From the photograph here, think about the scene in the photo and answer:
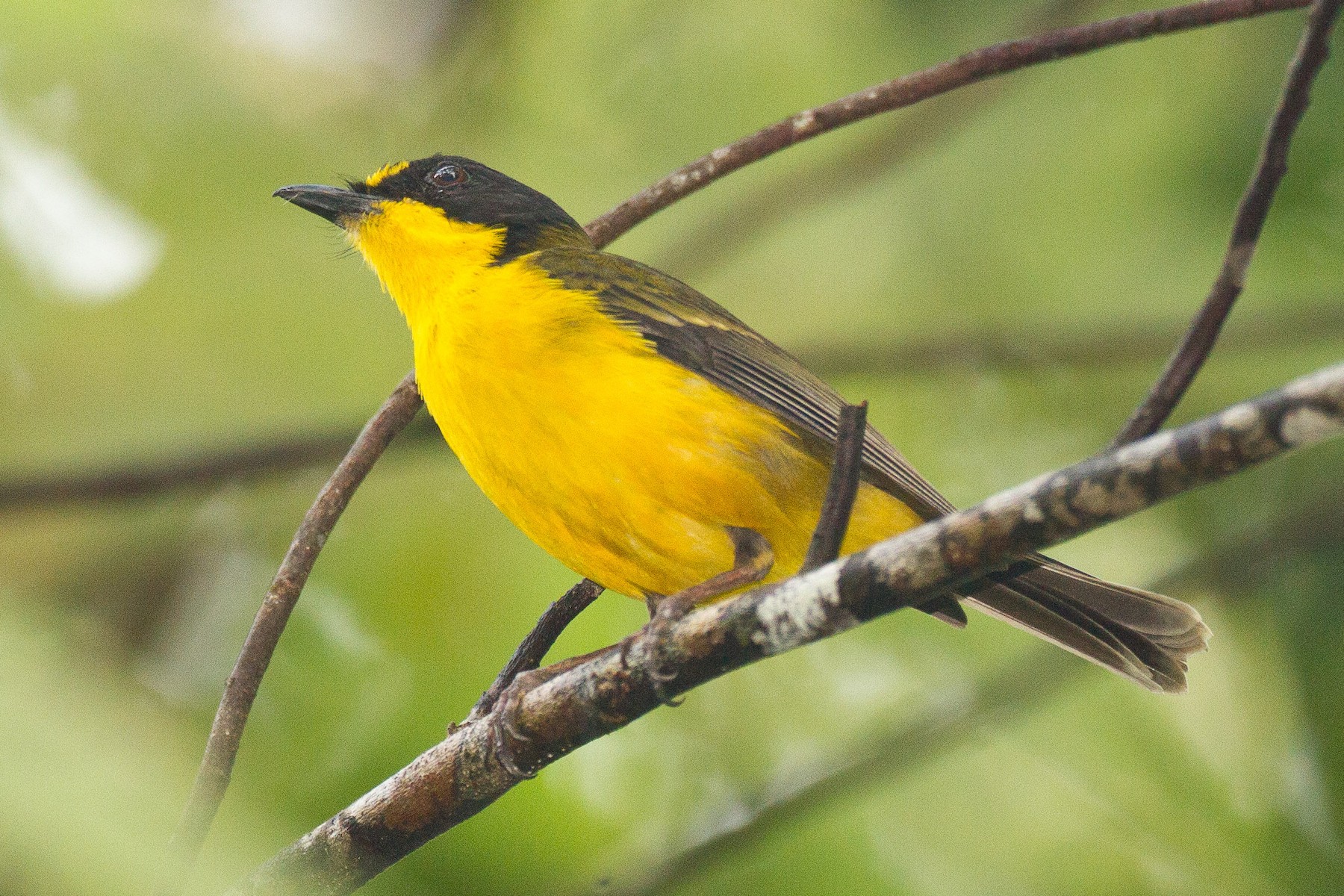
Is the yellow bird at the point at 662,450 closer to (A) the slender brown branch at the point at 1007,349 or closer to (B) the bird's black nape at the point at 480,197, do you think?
(B) the bird's black nape at the point at 480,197

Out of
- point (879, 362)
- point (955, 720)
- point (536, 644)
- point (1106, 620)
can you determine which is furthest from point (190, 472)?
point (1106, 620)

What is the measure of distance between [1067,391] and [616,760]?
8.19ft

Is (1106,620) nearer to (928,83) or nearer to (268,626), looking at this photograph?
(928,83)

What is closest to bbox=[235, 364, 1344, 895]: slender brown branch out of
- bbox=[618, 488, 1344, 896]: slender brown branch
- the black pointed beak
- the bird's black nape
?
bbox=[618, 488, 1344, 896]: slender brown branch

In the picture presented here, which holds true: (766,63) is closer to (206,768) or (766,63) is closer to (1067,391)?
(1067,391)

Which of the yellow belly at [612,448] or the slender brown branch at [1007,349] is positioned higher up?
the slender brown branch at [1007,349]

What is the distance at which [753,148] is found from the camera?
3.09 metres

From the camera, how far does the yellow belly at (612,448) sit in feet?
10.6

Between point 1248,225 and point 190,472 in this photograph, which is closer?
point 1248,225

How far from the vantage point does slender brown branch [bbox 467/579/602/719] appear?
303cm

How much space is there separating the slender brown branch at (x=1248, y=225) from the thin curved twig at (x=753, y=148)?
53 centimetres

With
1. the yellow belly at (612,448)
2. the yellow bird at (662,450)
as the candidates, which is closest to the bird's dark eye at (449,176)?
the yellow bird at (662,450)

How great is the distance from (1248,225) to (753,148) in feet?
3.77

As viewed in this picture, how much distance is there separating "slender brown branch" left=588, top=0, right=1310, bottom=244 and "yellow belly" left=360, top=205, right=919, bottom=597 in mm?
330
